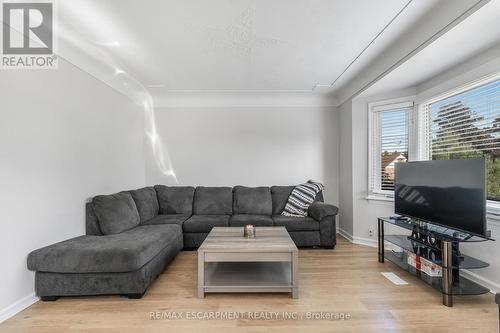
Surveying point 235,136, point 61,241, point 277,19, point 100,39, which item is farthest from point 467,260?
point 100,39

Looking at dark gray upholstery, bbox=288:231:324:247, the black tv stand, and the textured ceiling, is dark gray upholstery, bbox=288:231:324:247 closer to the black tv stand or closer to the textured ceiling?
the black tv stand

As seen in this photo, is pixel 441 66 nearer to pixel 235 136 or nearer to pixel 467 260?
pixel 467 260

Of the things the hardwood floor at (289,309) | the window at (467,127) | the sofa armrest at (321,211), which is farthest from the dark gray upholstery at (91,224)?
the window at (467,127)

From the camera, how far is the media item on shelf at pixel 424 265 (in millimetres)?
2396

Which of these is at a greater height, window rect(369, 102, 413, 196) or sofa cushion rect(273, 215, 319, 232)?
window rect(369, 102, 413, 196)

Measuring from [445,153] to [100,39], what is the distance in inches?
162

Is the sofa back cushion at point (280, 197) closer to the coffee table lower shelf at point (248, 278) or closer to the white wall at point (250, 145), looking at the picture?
the white wall at point (250, 145)

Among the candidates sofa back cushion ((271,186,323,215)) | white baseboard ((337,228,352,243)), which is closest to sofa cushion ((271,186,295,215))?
sofa back cushion ((271,186,323,215))

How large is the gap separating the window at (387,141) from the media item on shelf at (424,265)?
1.20 metres

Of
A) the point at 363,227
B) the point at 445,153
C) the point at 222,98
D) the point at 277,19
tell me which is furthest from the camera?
the point at 222,98

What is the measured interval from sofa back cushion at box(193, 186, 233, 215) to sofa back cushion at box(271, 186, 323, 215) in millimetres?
738

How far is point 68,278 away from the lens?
2217 millimetres

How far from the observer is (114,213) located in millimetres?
2934

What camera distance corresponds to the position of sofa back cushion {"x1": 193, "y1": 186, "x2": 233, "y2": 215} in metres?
4.21
